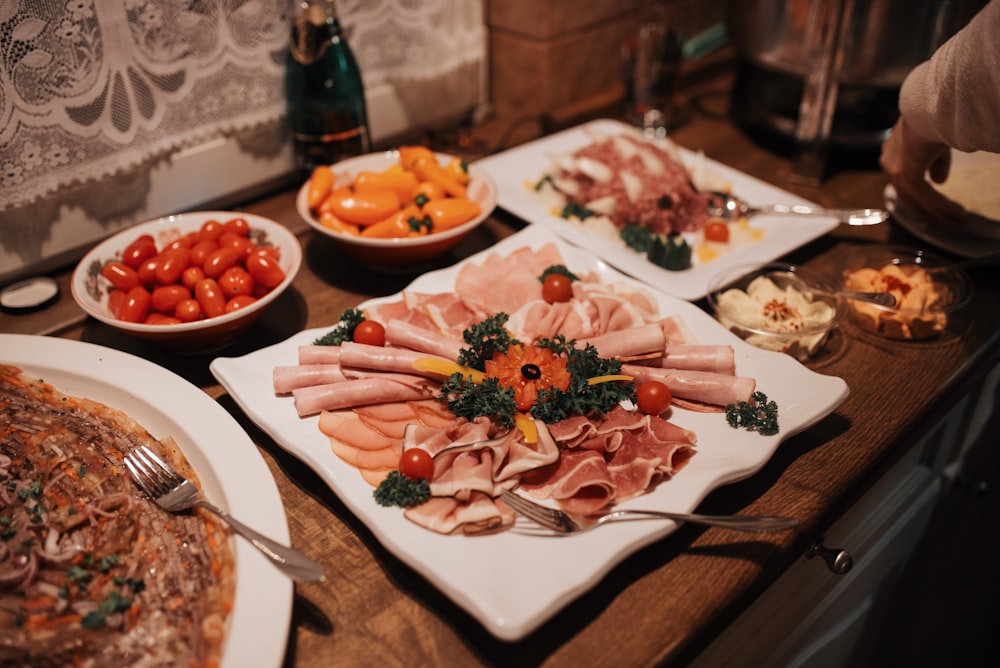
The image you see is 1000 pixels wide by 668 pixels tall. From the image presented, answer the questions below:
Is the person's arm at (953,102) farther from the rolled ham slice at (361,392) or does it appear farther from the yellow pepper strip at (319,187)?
the yellow pepper strip at (319,187)

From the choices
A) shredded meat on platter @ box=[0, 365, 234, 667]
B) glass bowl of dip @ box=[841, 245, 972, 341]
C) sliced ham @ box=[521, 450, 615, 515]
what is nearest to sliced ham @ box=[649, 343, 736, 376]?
sliced ham @ box=[521, 450, 615, 515]

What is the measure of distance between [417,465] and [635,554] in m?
0.30

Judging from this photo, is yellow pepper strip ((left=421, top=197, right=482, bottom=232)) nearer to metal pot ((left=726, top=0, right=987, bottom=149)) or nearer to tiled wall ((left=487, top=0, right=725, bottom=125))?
tiled wall ((left=487, top=0, right=725, bottom=125))

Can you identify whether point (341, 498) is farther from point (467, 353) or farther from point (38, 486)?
point (38, 486)

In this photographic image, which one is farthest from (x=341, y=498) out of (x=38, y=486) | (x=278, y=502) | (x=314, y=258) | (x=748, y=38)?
(x=748, y=38)

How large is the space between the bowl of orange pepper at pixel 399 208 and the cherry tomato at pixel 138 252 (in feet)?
0.90

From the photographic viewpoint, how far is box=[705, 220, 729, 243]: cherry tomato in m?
1.54

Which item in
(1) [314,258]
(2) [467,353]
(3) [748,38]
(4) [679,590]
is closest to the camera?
(4) [679,590]

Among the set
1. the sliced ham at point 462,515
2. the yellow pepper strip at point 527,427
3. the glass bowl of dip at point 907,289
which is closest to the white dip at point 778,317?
the glass bowl of dip at point 907,289

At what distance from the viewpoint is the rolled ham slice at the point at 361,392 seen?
3.51 feet

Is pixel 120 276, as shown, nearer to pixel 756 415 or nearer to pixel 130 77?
pixel 130 77

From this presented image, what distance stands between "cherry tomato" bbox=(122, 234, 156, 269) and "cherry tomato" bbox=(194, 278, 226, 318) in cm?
14

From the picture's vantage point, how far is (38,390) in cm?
112

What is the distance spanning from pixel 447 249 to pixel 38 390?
2.36ft
